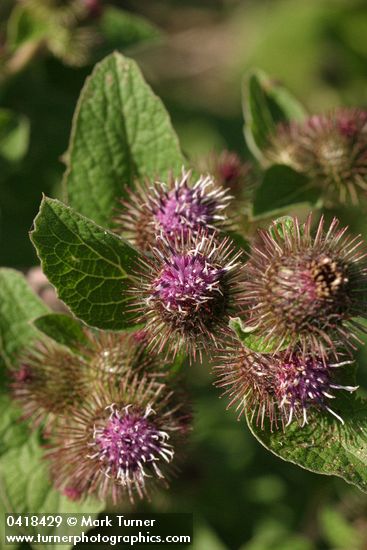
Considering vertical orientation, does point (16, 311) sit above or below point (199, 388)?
above

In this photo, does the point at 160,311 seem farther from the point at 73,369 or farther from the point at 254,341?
the point at 73,369

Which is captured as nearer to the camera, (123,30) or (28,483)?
(28,483)

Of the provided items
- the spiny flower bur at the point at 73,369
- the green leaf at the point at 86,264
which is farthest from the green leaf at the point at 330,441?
the green leaf at the point at 86,264

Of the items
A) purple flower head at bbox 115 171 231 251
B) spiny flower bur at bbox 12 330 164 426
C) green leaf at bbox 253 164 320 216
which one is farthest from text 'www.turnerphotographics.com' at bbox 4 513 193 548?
green leaf at bbox 253 164 320 216

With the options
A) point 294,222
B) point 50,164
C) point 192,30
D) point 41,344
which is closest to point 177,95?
point 192,30

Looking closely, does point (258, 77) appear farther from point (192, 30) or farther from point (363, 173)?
point (192, 30)

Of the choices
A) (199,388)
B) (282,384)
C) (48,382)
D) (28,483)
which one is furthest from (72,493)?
(199,388)

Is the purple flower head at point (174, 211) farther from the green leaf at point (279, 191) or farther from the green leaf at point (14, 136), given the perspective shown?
the green leaf at point (14, 136)
